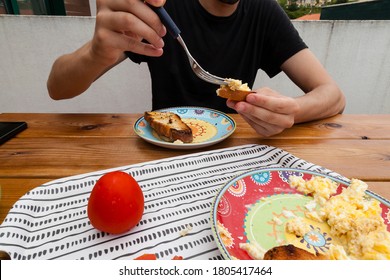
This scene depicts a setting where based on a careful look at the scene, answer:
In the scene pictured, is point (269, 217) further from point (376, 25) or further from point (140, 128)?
point (376, 25)

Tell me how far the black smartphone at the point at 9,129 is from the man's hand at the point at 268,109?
2.94 feet

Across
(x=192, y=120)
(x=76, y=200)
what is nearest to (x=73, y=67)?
(x=192, y=120)

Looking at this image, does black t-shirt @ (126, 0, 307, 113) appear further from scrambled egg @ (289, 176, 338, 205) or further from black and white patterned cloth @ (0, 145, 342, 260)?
scrambled egg @ (289, 176, 338, 205)

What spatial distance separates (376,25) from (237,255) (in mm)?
2942

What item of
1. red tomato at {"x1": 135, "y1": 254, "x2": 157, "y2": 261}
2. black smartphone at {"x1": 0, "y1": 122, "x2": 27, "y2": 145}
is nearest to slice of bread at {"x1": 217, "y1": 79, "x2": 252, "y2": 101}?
red tomato at {"x1": 135, "y1": 254, "x2": 157, "y2": 261}

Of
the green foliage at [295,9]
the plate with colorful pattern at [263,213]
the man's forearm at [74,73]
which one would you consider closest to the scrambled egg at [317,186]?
the plate with colorful pattern at [263,213]

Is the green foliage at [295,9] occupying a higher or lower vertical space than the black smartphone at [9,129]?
higher

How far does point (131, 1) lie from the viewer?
870mm

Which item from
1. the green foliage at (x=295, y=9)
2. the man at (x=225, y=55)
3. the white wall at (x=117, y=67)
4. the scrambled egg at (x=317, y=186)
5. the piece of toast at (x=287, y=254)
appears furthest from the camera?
the green foliage at (x=295, y=9)

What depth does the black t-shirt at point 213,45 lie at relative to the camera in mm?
1660

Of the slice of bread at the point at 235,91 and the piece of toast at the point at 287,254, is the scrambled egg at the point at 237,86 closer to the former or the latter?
the slice of bread at the point at 235,91

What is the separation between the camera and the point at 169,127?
1037mm

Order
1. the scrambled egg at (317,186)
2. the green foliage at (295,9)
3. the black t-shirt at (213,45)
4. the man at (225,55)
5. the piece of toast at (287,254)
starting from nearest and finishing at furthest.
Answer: the piece of toast at (287,254)
the scrambled egg at (317,186)
the man at (225,55)
the black t-shirt at (213,45)
the green foliage at (295,9)

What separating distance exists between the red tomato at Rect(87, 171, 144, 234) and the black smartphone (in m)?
0.69
